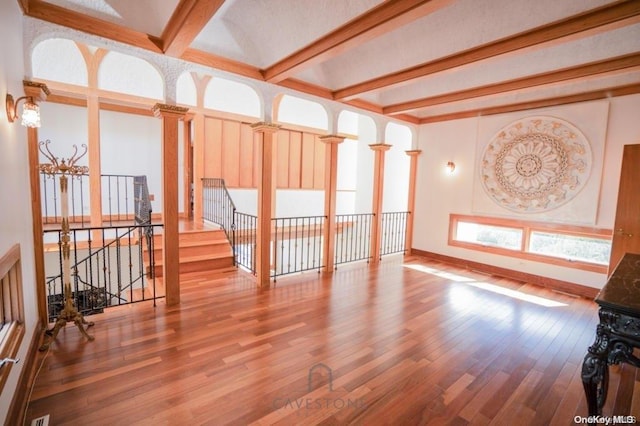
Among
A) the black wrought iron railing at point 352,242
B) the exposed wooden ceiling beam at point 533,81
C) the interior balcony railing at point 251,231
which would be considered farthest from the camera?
the black wrought iron railing at point 352,242

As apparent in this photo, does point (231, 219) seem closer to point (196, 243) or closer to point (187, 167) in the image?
point (196, 243)

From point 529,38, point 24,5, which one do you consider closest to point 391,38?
point 529,38

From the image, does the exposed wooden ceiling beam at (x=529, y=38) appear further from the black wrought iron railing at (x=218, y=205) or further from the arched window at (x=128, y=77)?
the arched window at (x=128, y=77)

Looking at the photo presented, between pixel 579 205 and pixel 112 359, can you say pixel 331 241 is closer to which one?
pixel 112 359

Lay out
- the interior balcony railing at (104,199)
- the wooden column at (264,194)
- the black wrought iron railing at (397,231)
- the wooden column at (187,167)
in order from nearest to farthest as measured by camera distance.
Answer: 1. the wooden column at (264,194)
2. the interior balcony railing at (104,199)
3. the black wrought iron railing at (397,231)
4. the wooden column at (187,167)

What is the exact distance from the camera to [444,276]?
5.32 m

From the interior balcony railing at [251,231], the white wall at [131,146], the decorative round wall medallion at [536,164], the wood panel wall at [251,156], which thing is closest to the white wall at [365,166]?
the wood panel wall at [251,156]

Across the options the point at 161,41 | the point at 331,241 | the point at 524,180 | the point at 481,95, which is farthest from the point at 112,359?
the point at 524,180

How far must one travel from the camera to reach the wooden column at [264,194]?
434 cm

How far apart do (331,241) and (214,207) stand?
→ 9.04ft

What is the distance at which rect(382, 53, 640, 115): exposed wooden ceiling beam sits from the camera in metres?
3.39

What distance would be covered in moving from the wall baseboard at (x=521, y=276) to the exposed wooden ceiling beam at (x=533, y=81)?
301 cm

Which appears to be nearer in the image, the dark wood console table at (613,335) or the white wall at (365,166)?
the dark wood console table at (613,335)

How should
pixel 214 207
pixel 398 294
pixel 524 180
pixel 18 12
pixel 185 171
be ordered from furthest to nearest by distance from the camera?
pixel 185 171
pixel 214 207
pixel 524 180
pixel 398 294
pixel 18 12
